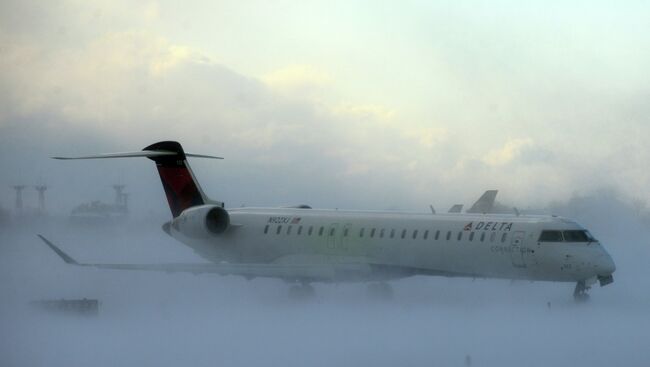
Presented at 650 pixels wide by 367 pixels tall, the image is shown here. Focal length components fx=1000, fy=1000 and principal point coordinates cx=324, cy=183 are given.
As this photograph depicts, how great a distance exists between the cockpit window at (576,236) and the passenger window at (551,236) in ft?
0.64

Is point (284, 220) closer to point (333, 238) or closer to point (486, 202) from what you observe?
point (333, 238)

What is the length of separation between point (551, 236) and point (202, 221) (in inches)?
512

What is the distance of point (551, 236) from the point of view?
30.1 metres

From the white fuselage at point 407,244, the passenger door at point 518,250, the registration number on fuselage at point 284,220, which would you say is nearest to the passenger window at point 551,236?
the white fuselage at point 407,244

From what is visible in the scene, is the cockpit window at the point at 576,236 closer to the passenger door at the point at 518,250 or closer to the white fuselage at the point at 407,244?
the white fuselage at the point at 407,244

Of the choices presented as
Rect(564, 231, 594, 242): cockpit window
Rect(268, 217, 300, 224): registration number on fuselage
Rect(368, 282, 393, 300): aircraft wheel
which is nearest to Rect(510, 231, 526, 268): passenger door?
Rect(564, 231, 594, 242): cockpit window

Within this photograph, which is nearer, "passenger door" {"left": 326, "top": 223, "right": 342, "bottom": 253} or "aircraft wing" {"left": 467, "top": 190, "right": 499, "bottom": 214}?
"passenger door" {"left": 326, "top": 223, "right": 342, "bottom": 253}

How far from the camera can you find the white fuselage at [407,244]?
30.0 m

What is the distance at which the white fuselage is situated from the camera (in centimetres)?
3003

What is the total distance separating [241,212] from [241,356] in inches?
654

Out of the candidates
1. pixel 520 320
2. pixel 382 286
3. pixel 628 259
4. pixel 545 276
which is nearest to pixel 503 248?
pixel 545 276

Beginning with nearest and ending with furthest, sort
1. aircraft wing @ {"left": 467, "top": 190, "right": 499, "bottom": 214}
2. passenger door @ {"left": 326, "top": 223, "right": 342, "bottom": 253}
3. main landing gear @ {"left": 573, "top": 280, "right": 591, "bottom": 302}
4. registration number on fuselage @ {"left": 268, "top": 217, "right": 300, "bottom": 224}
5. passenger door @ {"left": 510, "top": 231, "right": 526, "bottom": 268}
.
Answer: main landing gear @ {"left": 573, "top": 280, "right": 591, "bottom": 302}, passenger door @ {"left": 510, "top": 231, "right": 526, "bottom": 268}, passenger door @ {"left": 326, "top": 223, "right": 342, "bottom": 253}, registration number on fuselage @ {"left": 268, "top": 217, "right": 300, "bottom": 224}, aircraft wing @ {"left": 467, "top": 190, "right": 499, "bottom": 214}

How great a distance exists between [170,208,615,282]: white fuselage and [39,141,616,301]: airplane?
0.03 meters

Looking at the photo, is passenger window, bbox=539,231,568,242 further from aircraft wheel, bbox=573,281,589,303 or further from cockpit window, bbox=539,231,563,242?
aircraft wheel, bbox=573,281,589,303
